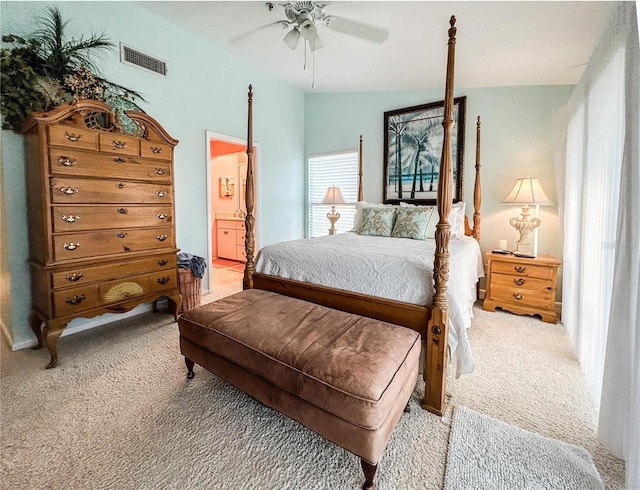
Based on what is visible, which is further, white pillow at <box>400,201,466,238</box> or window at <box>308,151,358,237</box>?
window at <box>308,151,358,237</box>

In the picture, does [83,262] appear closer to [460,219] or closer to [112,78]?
[112,78]

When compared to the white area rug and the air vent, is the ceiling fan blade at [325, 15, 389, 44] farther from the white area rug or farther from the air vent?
the white area rug

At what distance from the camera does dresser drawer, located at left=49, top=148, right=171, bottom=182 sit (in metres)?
2.11

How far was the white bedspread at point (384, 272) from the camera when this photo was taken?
1.74 m

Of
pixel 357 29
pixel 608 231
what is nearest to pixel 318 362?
pixel 608 231

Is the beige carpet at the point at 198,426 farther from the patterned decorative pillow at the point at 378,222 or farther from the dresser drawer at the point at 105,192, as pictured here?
the patterned decorative pillow at the point at 378,222

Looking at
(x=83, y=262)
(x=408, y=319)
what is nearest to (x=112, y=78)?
(x=83, y=262)

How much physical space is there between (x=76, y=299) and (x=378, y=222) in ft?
9.57

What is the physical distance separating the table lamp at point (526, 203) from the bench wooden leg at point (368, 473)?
2.90 m

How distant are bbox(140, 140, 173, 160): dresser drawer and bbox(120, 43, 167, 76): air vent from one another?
3.21 feet

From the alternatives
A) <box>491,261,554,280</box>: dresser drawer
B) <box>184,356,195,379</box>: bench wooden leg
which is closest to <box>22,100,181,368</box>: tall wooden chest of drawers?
<box>184,356,195,379</box>: bench wooden leg

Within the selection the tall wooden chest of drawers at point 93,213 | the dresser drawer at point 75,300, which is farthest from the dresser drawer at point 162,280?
the dresser drawer at point 75,300

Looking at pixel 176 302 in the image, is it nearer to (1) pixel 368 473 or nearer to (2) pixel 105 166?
(2) pixel 105 166

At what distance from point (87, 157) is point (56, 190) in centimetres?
33
